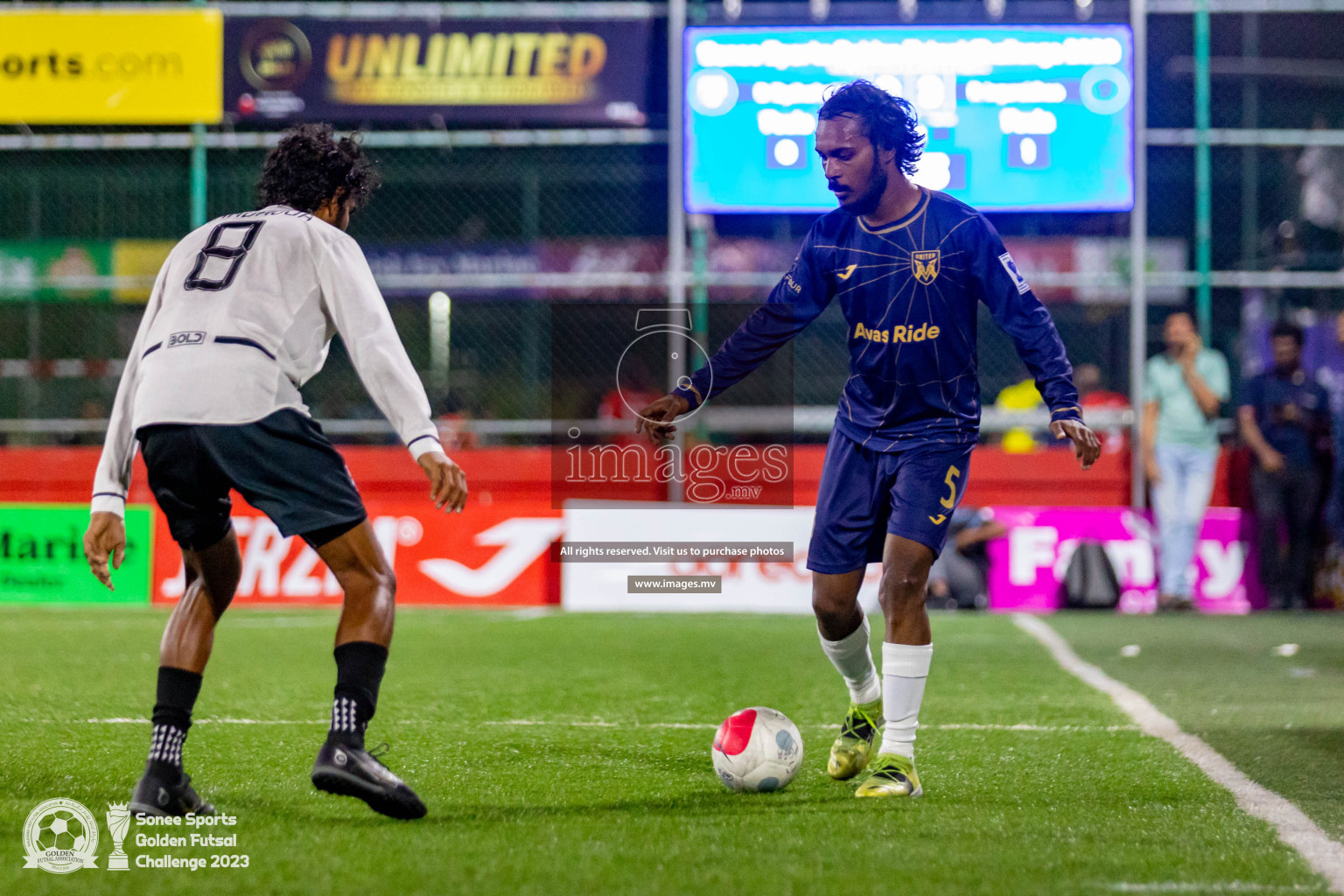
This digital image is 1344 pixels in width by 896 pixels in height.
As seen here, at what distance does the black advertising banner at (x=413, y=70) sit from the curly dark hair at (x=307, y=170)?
9.88 metres


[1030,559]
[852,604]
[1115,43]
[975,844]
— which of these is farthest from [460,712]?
[1115,43]

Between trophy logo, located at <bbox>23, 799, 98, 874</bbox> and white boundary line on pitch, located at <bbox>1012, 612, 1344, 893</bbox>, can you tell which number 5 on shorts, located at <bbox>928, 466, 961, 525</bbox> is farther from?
trophy logo, located at <bbox>23, 799, 98, 874</bbox>

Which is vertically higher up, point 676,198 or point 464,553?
point 676,198

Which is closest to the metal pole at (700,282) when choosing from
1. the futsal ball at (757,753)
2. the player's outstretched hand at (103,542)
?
the futsal ball at (757,753)

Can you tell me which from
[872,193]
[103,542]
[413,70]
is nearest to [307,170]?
[103,542]

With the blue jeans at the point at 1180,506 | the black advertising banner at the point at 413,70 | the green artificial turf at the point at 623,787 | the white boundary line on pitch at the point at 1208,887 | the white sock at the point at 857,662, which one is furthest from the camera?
the black advertising banner at the point at 413,70

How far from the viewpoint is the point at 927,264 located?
4445 mm

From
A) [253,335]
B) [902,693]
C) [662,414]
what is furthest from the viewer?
[662,414]

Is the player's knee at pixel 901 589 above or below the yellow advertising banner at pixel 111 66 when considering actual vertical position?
below

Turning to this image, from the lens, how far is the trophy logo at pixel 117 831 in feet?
10.6

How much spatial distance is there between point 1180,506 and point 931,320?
796 cm

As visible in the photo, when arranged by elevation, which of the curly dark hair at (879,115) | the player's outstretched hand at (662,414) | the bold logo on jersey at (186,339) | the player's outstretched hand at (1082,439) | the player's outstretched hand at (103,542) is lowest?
the player's outstretched hand at (103,542)

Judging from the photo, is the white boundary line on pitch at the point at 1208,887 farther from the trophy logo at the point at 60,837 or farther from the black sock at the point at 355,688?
the trophy logo at the point at 60,837

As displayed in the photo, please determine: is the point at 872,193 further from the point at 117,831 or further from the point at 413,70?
the point at 413,70
